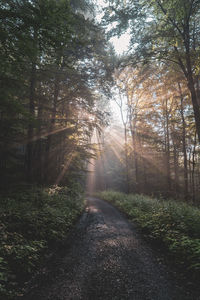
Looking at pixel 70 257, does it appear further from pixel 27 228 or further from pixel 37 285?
pixel 27 228

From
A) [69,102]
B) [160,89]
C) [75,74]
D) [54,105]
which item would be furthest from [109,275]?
[160,89]

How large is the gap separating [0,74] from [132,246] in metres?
8.73

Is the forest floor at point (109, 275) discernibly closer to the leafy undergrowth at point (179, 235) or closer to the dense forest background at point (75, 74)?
the leafy undergrowth at point (179, 235)

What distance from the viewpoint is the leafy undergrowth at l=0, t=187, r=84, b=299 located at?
10.3ft

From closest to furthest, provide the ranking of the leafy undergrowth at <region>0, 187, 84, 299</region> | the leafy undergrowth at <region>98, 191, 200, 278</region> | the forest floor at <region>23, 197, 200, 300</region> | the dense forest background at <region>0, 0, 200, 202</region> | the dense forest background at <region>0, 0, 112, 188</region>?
the forest floor at <region>23, 197, 200, 300</region>, the leafy undergrowth at <region>0, 187, 84, 299</region>, the leafy undergrowth at <region>98, 191, 200, 278</region>, the dense forest background at <region>0, 0, 200, 202</region>, the dense forest background at <region>0, 0, 112, 188</region>

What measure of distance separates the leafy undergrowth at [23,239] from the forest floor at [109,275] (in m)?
0.44

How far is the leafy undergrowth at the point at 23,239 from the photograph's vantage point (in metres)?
3.13

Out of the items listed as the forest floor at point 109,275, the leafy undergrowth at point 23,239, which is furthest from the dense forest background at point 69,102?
the forest floor at point 109,275

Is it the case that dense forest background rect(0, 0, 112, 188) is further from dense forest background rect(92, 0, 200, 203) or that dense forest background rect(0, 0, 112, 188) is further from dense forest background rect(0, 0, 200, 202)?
dense forest background rect(92, 0, 200, 203)

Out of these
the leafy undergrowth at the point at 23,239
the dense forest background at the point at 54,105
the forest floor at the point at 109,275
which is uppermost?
the dense forest background at the point at 54,105

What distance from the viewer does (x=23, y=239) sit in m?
4.22

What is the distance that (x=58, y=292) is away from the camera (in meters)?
2.89

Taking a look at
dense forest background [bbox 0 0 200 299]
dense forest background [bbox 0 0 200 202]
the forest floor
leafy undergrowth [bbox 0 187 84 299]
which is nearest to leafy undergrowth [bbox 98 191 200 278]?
dense forest background [bbox 0 0 200 299]

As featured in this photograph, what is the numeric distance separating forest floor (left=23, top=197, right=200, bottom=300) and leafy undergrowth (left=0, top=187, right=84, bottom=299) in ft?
1.43
